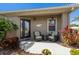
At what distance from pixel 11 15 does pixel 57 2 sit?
1.93m

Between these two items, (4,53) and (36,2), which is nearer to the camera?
(36,2)

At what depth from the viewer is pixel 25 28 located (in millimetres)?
8172

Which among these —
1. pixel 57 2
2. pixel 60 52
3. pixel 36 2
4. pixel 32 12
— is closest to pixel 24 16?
pixel 32 12

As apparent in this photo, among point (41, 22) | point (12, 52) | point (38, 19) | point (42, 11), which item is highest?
point (42, 11)

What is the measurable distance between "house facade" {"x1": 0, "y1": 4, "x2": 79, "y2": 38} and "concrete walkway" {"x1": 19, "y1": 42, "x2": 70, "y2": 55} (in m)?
0.42

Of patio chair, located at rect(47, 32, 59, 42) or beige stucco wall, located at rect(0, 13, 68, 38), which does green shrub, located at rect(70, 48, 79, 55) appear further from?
beige stucco wall, located at rect(0, 13, 68, 38)

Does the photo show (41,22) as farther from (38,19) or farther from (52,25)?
(52,25)

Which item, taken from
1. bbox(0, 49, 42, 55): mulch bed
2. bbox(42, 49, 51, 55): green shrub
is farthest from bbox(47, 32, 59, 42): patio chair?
bbox(0, 49, 42, 55): mulch bed

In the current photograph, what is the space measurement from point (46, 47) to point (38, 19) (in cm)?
122

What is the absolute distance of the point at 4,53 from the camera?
799cm

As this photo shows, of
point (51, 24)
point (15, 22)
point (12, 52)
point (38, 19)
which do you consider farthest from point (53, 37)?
point (12, 52)
